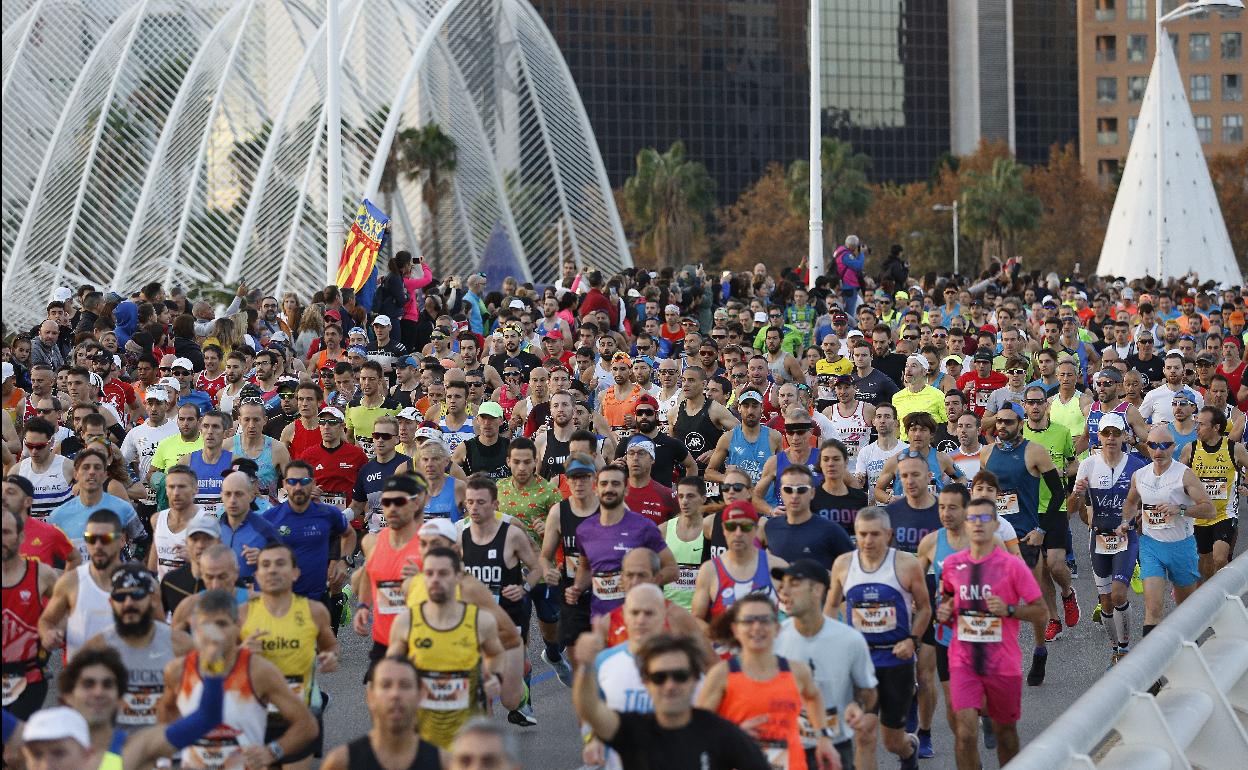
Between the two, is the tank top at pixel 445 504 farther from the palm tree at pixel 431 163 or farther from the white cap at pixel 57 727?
the palm tree at pixel 431 163

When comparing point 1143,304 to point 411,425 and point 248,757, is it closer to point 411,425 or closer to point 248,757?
point 411,425

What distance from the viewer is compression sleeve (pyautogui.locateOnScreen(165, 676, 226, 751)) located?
670 centimetres

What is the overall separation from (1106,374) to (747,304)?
9.98 m

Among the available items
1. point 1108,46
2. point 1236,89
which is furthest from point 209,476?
point 1236,89

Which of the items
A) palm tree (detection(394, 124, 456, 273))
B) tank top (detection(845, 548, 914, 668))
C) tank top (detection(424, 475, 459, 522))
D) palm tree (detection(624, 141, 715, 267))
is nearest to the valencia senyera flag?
tank top (detection(424, 475, 459, 522))

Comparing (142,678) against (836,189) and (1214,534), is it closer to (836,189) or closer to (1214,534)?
(1214,534)

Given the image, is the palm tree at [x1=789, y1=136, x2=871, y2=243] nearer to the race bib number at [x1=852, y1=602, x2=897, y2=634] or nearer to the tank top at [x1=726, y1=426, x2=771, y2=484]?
the tank top at [x1=726, y1=426, x2=771, y2=484]

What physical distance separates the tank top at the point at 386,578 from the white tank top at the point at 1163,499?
5.36m

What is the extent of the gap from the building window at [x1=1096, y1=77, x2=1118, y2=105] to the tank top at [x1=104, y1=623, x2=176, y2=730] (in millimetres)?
104361

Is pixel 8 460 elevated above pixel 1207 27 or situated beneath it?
situated beneath

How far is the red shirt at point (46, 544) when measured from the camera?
392 inches

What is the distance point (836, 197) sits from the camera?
86.9 meters

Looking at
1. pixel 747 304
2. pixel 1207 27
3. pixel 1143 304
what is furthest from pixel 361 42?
pixel 1207 27

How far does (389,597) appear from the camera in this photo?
9.48m
